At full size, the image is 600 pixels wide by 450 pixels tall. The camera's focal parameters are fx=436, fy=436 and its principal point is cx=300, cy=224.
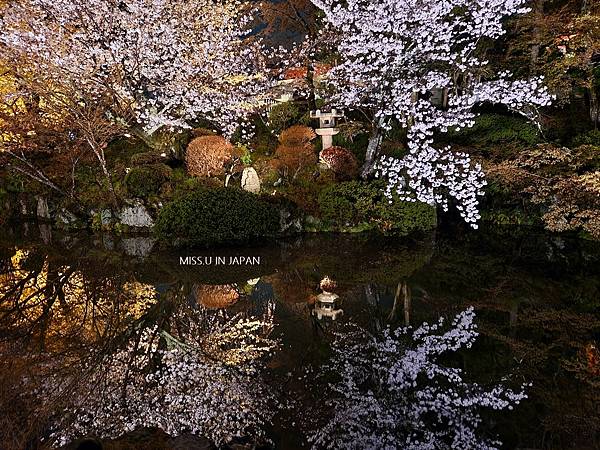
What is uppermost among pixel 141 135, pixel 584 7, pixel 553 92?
pixel 584 7

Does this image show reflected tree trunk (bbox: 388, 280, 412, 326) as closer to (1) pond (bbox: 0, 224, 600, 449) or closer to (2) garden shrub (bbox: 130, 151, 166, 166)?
(1) pond (bbox: 0, 224, 600, 449)

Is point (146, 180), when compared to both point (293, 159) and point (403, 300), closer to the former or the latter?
point (293, 159)

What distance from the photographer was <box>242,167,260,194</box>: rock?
12.2 metres

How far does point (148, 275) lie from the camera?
866cm

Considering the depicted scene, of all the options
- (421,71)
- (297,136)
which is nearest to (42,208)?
(297,136)

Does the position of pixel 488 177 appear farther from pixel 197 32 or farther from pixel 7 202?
pixel 7 202

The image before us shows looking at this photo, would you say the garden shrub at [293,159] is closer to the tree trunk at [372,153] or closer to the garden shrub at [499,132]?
the tree trunk at [372,153]

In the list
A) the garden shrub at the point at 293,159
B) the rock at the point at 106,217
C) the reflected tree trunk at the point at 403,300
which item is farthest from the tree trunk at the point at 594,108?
the rock at the point at 106,217

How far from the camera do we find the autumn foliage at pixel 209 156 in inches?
496

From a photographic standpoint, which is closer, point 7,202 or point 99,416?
point 99,416

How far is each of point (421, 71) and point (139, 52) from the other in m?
7.34

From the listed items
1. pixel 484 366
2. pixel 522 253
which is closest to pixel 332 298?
pixel 484 366

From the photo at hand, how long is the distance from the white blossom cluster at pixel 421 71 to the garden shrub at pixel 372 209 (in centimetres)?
40

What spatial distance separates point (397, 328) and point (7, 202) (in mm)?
14742
